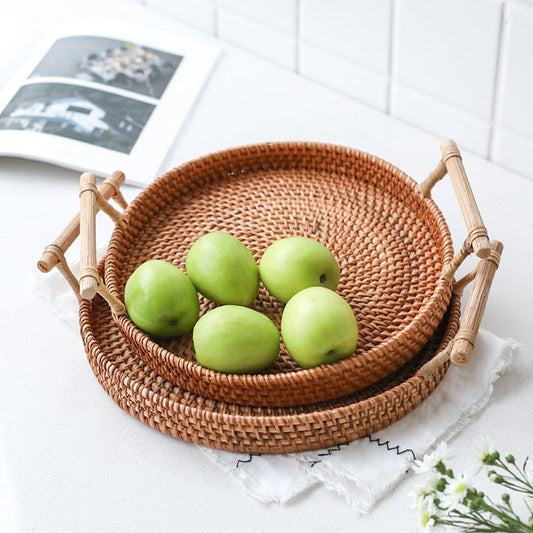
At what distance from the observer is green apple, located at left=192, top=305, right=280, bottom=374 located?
2.63 ft

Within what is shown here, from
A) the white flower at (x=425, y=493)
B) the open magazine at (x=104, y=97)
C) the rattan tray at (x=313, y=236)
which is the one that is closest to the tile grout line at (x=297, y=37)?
the open magazine at (x=104, y=97)

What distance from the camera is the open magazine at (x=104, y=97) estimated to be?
117 centimetres

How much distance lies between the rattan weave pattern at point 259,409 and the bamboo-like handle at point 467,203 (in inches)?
3.8

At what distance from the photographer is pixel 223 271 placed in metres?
0.87

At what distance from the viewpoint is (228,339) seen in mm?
801

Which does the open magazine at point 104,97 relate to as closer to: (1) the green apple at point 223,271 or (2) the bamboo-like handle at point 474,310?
(1) the green apple at point 223,271

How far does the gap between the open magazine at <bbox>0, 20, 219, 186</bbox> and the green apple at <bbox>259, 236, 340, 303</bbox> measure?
33 centimetres

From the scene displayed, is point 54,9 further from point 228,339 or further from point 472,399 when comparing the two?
point 472,399

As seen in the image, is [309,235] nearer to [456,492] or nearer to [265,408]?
[265,408]

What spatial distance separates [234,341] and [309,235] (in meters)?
0.23

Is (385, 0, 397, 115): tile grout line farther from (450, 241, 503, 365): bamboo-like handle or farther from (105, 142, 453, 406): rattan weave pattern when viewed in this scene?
(450, 241, 503, 365): bamboo-like handle

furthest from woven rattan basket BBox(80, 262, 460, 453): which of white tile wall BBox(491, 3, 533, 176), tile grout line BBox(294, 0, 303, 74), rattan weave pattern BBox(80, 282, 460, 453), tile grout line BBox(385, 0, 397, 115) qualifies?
tile grout line BBox(294, 0, 303, 74)

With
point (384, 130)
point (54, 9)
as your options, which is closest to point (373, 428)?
point (384, 130)

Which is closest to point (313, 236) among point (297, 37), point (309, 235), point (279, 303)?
point (309, 235)
